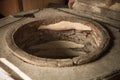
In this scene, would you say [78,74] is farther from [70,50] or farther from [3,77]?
[70,50]

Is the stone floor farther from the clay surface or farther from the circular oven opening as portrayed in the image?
the clay surface

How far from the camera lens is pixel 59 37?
4117mm

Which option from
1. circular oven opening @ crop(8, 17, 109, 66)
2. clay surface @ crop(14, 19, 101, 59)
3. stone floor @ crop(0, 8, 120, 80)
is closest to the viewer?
stone floor @ crop(0, 8, 120, 80)

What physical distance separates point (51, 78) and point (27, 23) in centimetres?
140

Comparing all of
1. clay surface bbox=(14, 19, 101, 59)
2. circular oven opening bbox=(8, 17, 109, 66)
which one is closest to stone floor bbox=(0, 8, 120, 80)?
circular oven opening bbox=(8, 17, 109, 66)

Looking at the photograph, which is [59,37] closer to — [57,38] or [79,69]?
[57,38]

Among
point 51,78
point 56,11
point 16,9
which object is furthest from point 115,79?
point 16,9

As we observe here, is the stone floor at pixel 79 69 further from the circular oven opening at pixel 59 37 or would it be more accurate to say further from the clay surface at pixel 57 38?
the clay surface at pixel 57 38

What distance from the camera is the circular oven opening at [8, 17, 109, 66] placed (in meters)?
3.51

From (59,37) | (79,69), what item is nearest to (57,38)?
(59,37)

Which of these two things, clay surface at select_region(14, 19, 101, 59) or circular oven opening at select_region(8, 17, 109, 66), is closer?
circular oven opening at select_region(8, 17, 109, 66)

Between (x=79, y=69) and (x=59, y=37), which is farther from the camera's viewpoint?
(x=59, y=37)

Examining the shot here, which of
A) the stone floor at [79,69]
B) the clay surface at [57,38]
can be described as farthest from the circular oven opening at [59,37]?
the stone floor at [79,69]

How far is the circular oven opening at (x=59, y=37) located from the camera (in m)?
3.51
